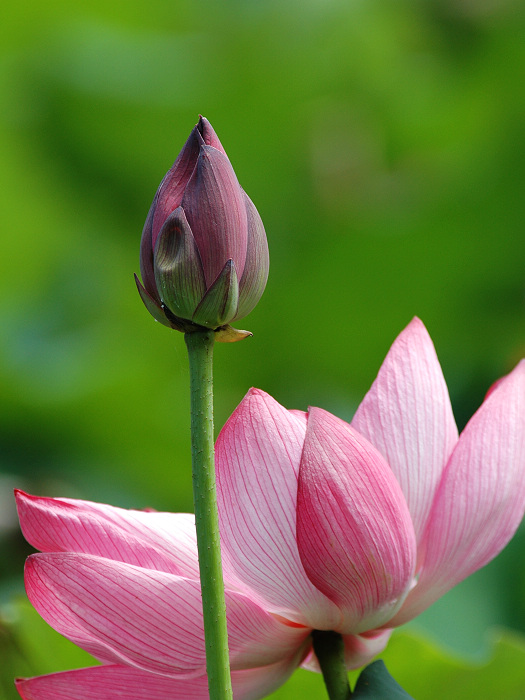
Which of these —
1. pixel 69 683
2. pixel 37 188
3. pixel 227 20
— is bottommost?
pixel 69 683

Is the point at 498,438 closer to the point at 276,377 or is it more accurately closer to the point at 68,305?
the point at 276,377

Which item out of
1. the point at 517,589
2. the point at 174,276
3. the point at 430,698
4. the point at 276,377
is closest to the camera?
the point at 174,276

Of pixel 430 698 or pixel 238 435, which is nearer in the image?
pixel 238 435

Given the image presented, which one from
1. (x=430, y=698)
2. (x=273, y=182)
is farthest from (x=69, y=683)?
(x=273, y=182)

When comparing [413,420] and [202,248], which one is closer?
[202,248]

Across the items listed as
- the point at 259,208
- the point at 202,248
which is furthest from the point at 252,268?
the point at 259,208

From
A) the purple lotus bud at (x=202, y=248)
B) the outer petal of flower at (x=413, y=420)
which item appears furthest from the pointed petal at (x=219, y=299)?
the outer petal of flower at (x=413, y=420)

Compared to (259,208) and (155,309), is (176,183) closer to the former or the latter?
(155,309)
